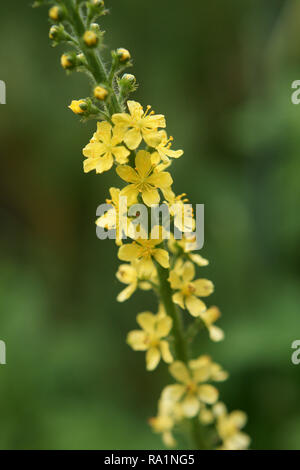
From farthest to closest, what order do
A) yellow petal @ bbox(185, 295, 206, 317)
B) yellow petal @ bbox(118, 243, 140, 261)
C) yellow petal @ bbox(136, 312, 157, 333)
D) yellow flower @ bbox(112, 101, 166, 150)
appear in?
yellow petal @ bbox(136, 312, 157, 333) < yellow petal @ bbox(185, 295, 206, 317) < yellow petal @ bbox(118, 243, 140, 261) < yellow flower @ bbox(112, 101, 166, 150)

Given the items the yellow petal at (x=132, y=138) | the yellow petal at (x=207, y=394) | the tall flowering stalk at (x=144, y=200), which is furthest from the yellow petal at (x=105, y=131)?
the yellow petal at (x=207, y=394)

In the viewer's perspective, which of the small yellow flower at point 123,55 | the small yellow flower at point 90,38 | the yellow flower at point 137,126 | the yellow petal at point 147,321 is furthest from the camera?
the yellow petal at point 147,321

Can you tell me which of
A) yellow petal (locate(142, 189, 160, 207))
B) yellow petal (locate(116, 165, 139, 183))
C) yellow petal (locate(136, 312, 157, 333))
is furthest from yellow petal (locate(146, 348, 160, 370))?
yellow petal (locate(116, 165, 139, 183))

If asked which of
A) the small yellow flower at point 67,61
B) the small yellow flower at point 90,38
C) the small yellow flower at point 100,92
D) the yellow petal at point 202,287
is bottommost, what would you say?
the yellow petal at point 202,287

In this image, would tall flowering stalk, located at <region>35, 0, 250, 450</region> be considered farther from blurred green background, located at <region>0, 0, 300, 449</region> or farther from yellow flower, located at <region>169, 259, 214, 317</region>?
blurred green background, located at <region>0, 0, 300, 449</region>

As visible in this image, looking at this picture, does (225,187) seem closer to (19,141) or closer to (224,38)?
(224,38)

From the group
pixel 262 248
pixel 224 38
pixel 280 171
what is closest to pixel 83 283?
pixel 262 248

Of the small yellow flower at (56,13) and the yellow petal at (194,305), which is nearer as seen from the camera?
the small yellow flower at (56,13)

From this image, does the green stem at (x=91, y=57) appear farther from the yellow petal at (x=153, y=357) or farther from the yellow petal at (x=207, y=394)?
the yellow petal at (x=207, y=394)
